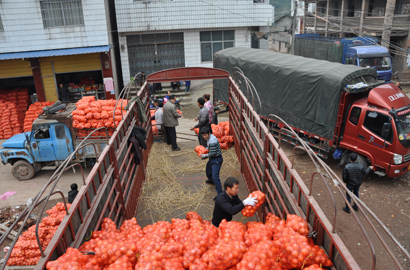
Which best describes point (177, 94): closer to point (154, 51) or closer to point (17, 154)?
point (154, 51)

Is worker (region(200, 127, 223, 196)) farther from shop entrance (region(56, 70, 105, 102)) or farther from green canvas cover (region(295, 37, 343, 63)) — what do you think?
green canvas cover (region(295, 37, 343, 63))

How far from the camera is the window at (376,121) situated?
921cm

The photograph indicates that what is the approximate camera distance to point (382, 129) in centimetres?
909

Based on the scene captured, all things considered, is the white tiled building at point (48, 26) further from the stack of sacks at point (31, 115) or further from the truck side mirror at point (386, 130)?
the truck side mirror at point (386, 130)

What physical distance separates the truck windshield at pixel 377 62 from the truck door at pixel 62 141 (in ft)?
56.5

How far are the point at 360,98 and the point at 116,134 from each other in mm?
7858

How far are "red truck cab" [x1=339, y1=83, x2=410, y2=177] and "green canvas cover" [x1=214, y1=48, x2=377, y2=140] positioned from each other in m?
0.64

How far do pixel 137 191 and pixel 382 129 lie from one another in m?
6.99

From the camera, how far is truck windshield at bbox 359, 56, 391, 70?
770 inches

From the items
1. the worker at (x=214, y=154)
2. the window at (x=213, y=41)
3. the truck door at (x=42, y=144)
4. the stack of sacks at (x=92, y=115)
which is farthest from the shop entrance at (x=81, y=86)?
the worker at (x=214, y=154)

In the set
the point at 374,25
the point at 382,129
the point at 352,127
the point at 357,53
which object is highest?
the point at 374,25

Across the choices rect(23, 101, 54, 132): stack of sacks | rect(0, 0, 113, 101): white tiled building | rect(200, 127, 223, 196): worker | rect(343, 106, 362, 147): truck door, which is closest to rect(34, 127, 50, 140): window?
rect(23, 101, 54, 132): stack of sacks

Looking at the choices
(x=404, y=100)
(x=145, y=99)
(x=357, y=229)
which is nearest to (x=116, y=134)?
(x=145, y=99)

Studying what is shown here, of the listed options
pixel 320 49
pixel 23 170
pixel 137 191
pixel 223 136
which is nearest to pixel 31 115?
pixel 23 170
